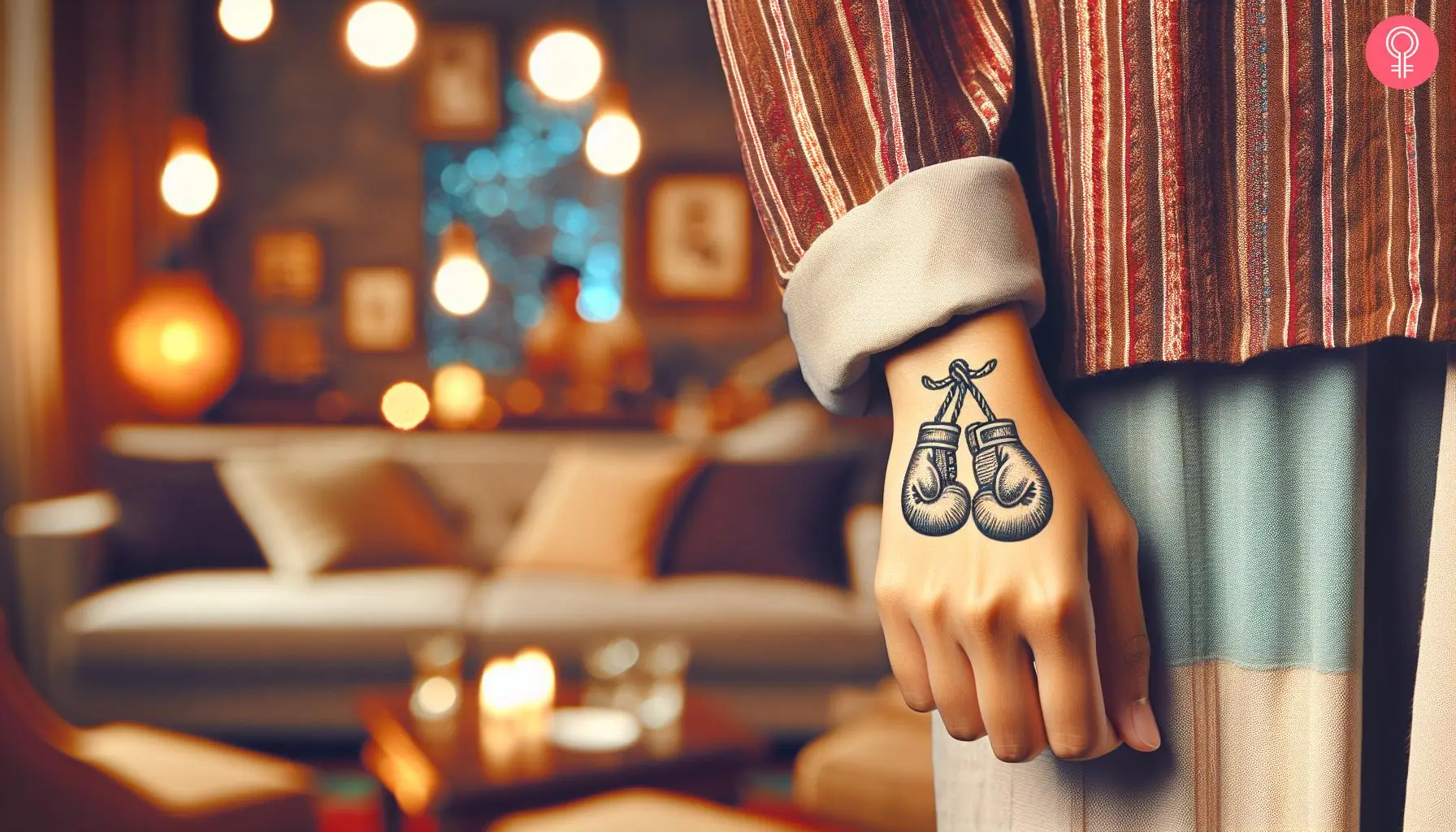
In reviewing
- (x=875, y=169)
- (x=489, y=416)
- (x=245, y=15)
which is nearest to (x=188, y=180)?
(x=245, y=15)

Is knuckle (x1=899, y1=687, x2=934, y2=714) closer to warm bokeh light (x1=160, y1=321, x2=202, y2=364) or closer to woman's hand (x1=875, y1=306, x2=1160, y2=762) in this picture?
woman's hand (x1=875, y1=306, x2=1160, y2=762)

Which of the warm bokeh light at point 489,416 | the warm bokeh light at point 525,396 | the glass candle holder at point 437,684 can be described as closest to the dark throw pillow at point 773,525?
the glass candle holder at point 437,684

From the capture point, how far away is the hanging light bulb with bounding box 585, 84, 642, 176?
12.1 ft

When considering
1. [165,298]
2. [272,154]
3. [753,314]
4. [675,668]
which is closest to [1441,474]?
[675,668]

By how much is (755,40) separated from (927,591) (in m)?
A: 0.27

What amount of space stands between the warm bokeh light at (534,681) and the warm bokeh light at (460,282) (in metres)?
2.56

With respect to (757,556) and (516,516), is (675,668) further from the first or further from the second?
(516,516)

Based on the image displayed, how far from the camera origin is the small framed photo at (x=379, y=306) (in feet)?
18.0

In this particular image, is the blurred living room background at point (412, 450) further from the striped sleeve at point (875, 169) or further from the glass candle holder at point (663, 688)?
the striped sleeve at point (875, 169)

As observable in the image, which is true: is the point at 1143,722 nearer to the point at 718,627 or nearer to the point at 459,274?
the point at 718,627

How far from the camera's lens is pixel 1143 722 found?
1.36 feet

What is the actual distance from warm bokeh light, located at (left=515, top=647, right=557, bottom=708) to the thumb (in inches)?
82.3

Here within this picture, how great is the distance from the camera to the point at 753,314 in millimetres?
5758

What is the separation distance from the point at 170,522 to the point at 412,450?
84 centimetres
